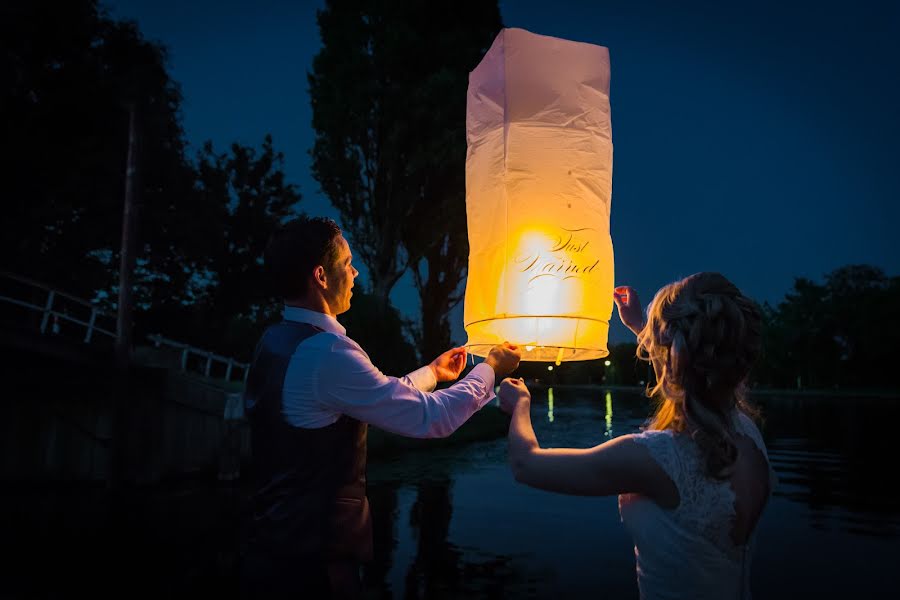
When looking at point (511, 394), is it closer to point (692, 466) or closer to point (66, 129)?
point (692, 466)

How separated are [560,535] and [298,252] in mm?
8009

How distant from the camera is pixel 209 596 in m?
6.77

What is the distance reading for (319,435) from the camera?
2250mm

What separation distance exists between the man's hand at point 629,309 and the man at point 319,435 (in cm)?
62

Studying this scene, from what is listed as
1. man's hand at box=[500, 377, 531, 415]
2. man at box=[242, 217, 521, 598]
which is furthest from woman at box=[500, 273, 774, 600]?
man at box=[242, 217, 521, 598]

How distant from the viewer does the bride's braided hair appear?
181cm

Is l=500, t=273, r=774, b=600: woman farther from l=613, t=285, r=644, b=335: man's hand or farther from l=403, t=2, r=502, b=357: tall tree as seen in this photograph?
l=403, t=2, r=502, b=357: tall tree

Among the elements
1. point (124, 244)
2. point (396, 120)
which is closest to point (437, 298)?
point (396, 120)

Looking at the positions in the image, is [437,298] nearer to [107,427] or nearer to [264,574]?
[107,427]

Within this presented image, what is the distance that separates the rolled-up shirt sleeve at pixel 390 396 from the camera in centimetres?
225

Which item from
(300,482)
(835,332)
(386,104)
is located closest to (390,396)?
(300,482)

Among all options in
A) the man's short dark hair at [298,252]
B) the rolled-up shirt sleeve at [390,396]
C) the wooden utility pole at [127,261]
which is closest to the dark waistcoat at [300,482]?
the rolled-up shirt sleeve at [390,396]

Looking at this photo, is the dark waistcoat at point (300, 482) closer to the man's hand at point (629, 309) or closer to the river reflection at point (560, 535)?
the man's hand at point (629, 309)

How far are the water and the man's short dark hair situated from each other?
5.14m
